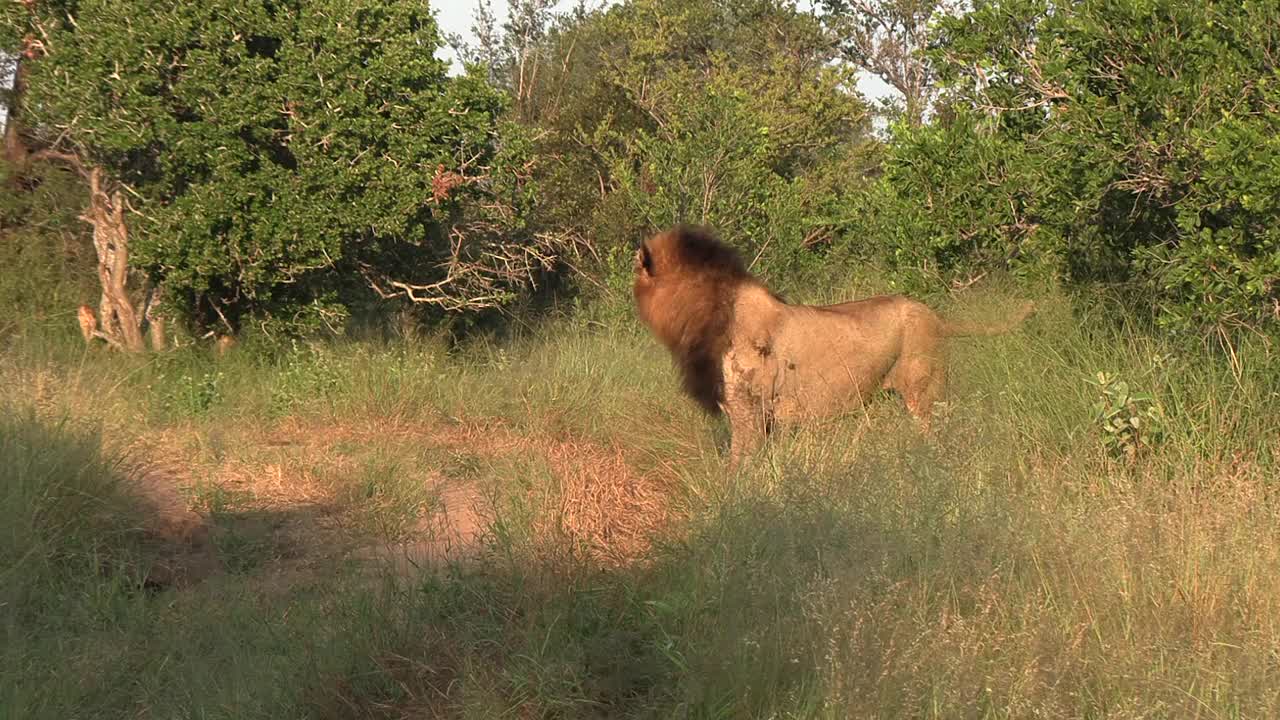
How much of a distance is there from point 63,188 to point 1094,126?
7.93 m

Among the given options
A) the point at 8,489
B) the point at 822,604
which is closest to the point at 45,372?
the point at 8,489

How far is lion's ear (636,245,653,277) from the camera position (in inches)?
277

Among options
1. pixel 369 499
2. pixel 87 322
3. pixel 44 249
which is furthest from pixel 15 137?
pixel 369 499

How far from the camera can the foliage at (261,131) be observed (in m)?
8.80

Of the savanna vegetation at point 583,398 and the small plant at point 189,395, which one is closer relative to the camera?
the savanna vegetation at point 583,398

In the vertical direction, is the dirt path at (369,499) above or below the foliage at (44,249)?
below

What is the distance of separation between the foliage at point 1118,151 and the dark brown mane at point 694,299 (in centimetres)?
186

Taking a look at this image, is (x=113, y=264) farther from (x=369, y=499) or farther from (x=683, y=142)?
(x=683, y=142)

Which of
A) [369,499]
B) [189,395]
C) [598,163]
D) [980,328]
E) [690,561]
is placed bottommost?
[369,499]

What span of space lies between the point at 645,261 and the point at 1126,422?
107 inches

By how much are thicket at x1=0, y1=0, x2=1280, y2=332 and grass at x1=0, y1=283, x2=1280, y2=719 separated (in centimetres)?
74

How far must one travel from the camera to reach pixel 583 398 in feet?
27.9

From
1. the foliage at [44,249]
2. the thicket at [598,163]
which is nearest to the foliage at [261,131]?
the thicket at [598,163]

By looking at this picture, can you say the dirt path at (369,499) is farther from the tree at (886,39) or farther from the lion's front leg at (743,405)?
the tree at (886,39)
